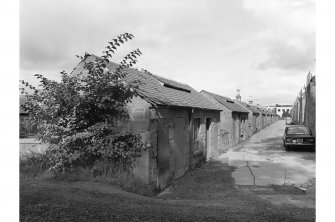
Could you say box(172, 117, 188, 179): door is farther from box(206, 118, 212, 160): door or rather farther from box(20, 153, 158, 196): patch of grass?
box(206, 118, 212, 160): door

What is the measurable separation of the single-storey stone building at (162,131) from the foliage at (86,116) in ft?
1.22

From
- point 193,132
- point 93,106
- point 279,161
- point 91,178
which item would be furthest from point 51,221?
point 279,161

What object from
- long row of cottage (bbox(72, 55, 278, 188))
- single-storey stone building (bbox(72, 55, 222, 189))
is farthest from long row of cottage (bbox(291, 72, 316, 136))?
single-storey stone building (bbox(72, 55, 222, 189))

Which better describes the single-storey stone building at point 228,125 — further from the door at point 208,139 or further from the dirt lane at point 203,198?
the dirt lane at point 203,198

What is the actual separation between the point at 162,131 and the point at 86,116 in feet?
8.42

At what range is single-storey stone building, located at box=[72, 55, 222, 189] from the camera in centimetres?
803

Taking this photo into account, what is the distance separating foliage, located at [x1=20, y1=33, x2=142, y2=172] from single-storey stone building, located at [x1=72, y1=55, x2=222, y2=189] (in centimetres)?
37

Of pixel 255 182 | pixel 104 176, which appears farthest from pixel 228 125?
pixel 104 176

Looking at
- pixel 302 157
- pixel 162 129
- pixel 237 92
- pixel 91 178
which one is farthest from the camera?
pixel 237 92

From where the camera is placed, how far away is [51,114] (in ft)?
25.7

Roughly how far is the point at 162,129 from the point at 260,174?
4977 millimetres

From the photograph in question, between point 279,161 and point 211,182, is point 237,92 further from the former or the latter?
point 211,182

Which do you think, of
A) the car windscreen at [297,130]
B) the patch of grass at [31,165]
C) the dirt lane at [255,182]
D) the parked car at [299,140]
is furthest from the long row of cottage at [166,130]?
the car windscreen at [297,130]

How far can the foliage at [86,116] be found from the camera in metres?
7.64
